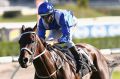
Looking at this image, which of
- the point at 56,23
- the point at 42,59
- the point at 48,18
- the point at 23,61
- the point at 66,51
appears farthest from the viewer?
the point at 66,51

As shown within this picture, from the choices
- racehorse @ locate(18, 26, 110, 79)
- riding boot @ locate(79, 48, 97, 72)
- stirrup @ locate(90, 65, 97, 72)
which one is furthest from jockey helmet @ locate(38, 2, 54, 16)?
stirrup @ locate(90, 65, 97, 72)

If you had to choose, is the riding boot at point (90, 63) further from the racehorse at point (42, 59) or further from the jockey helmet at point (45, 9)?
the jockey helmet at point (45, 9)

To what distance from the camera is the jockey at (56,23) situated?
579 cm

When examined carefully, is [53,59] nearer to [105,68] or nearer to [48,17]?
[48,17]

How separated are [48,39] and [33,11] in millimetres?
32286

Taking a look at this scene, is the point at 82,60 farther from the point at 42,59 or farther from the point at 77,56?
the point at 42,59

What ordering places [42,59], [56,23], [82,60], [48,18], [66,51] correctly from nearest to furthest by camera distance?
[42,59]
[48,18]
[56,23]
[66,51]
[82,60]

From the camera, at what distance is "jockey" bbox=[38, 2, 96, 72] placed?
5793 millimetres

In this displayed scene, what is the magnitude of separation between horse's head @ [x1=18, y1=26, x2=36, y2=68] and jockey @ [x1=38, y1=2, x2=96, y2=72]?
0.45 m

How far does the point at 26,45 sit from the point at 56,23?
0.96 meters

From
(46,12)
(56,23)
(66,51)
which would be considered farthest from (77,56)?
(46,12)

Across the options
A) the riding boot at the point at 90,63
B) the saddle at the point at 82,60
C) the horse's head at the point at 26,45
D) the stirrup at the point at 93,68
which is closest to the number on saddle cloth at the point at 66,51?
the saddle at the point at 82,60

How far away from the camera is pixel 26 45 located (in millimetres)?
5188

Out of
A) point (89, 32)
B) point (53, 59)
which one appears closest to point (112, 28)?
point (89, 32)
